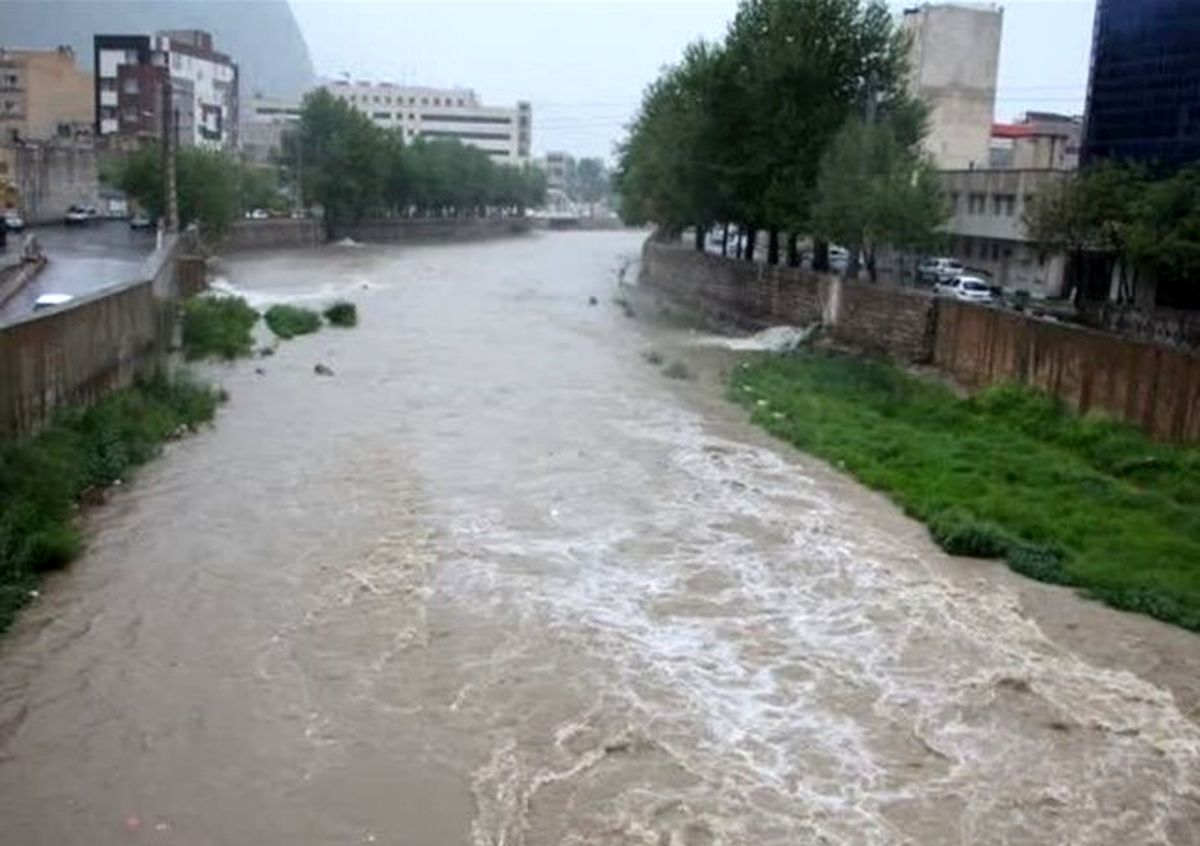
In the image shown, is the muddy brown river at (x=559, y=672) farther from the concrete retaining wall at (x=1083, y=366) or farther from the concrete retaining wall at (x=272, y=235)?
the concrete retaining wall at (x=272, y=235)

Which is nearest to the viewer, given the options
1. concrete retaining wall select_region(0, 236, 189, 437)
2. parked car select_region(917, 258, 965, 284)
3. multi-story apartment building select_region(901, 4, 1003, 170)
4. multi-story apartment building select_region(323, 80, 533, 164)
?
concrete retaining wall select_region(0, 236, 189, 437)

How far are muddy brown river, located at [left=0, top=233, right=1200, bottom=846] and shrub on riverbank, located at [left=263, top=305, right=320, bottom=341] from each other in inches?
693

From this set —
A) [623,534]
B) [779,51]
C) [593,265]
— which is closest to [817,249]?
[779,51]

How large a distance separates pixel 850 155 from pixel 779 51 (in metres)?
5.98

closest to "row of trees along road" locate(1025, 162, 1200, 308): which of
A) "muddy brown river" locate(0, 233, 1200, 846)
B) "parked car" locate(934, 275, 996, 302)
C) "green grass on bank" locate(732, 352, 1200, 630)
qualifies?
"parked car" locate(934, 275, 996, 302)

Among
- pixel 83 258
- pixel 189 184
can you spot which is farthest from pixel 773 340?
pixel 189 184

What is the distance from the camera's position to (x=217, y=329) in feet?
116

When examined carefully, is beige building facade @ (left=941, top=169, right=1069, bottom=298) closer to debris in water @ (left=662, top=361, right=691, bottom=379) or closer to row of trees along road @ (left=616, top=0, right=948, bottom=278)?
row of trees along road @ (left=616, top=0, right=948, bottom=278)

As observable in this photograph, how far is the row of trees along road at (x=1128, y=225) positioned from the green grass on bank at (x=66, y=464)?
23.6 meters

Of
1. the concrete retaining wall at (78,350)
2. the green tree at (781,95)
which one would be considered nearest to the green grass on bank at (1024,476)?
the concrete retaining wall at (78,350)

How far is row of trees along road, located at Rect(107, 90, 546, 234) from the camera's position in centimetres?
6381

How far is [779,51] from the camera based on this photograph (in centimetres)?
4166

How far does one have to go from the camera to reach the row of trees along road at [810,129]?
37219mm

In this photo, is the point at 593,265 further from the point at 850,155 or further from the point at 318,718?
the point at 318,718
